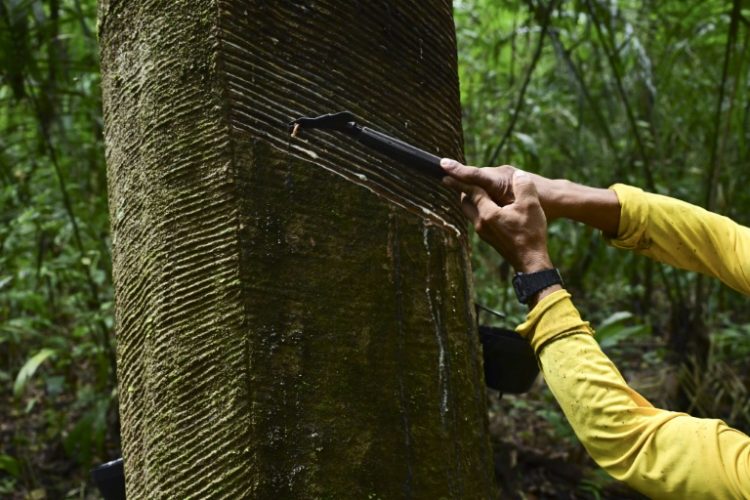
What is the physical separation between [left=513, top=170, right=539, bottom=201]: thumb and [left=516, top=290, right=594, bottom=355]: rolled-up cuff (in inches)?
7.7

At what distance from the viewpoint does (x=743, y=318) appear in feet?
19.4

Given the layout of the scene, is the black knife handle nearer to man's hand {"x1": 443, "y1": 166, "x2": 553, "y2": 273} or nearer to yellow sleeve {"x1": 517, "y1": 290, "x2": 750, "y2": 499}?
man's hand {"x1": 443, "y1": 166, "x2": 553, "y2": 273}

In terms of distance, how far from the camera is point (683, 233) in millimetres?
1779

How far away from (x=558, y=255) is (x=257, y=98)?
4596 mm

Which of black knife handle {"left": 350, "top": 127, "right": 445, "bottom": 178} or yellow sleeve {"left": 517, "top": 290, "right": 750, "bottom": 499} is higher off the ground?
black knife handle {"left": 350, "top": 127, "right": 445, "bottom": 178}

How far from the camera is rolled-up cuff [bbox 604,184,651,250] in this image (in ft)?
5.78

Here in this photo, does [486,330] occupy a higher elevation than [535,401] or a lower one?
higher

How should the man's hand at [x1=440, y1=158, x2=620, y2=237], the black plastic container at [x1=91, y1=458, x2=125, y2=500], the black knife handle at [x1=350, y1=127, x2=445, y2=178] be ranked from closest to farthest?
1. the black knife handle at [x1=350, y1=127, x2=445, y2=178]
2. the man's hand at [x1=440, y1=158, x2=620, y2=237]
3. the black plastic container at [x1=91, y1=458, x2=125, y2=500]

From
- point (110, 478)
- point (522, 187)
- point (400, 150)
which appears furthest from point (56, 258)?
point (522, 187)

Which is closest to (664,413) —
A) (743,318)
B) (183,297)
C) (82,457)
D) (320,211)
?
(320,211)

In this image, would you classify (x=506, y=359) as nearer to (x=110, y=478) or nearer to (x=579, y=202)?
(x=579, y=202)

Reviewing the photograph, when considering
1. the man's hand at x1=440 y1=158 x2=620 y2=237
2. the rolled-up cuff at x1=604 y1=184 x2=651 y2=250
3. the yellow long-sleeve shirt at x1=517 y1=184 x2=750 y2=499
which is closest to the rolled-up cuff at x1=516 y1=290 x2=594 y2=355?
the yellow long-sleeve shirt at x1=517 y1=184 x2=750 y2=499

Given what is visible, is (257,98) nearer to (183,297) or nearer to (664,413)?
(183,297)

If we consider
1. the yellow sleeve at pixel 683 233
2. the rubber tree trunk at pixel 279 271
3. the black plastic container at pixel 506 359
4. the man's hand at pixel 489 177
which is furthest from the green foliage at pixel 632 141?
the rubber tree trunk at pixel 279 271
